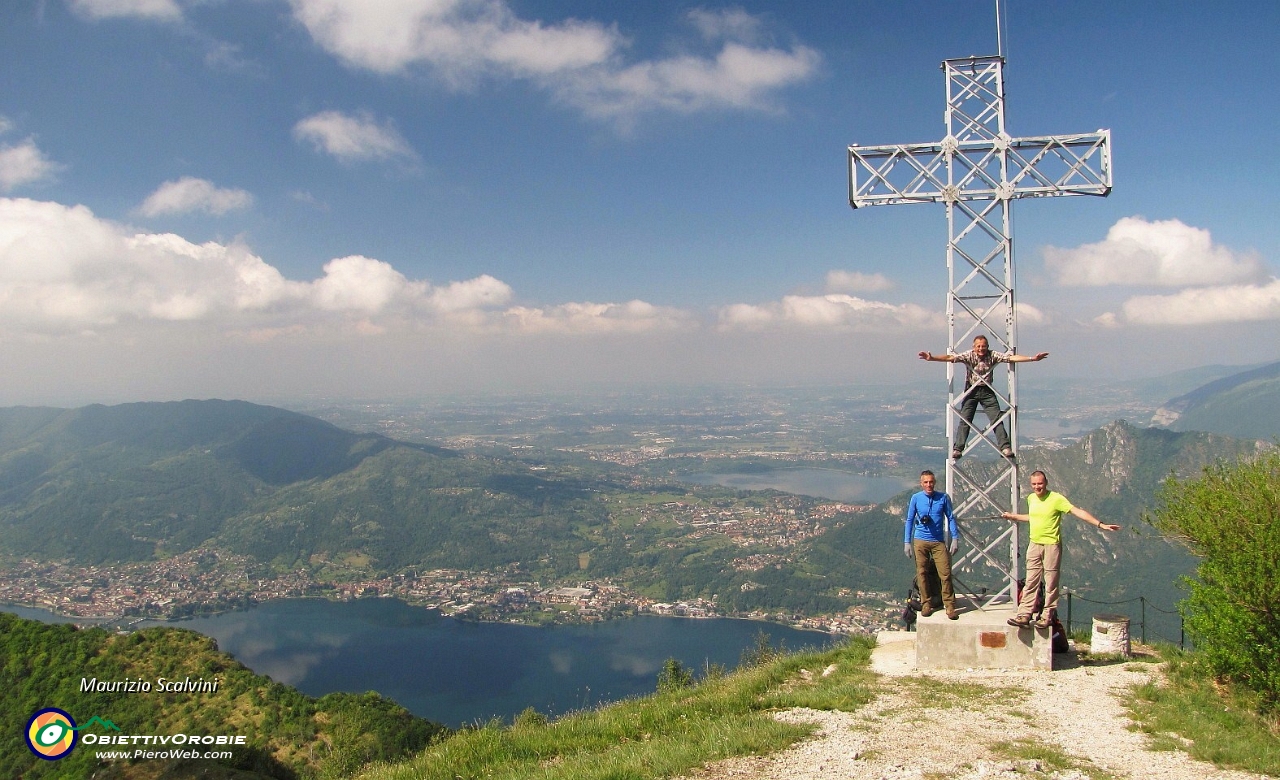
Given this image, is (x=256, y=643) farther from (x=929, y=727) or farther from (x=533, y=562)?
(x=929, y=727)

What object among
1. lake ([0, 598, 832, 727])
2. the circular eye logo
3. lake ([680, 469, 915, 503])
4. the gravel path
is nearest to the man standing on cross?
the gravel path

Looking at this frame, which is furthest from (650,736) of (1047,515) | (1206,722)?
(1047,515)

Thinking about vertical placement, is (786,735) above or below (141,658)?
above

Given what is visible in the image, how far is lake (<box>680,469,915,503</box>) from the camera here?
146 metres

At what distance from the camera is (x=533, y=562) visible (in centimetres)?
11594

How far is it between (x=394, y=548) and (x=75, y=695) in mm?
106908

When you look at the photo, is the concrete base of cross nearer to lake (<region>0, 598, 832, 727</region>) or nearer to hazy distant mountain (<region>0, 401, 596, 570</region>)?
lake (<region>0, 598, 832, 727</region>)

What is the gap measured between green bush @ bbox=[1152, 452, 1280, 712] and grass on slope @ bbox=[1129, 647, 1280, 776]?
0.79 feet

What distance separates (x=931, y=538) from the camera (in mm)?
8750

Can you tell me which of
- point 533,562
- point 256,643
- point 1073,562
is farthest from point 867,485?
point 256,643

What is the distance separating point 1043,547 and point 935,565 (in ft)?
4.33

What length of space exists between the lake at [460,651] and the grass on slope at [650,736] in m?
49.0

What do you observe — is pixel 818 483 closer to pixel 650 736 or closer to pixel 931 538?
pixel 931 538

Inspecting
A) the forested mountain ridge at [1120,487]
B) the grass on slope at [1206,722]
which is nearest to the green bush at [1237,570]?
Result: the grass on slope at [1206,722]
